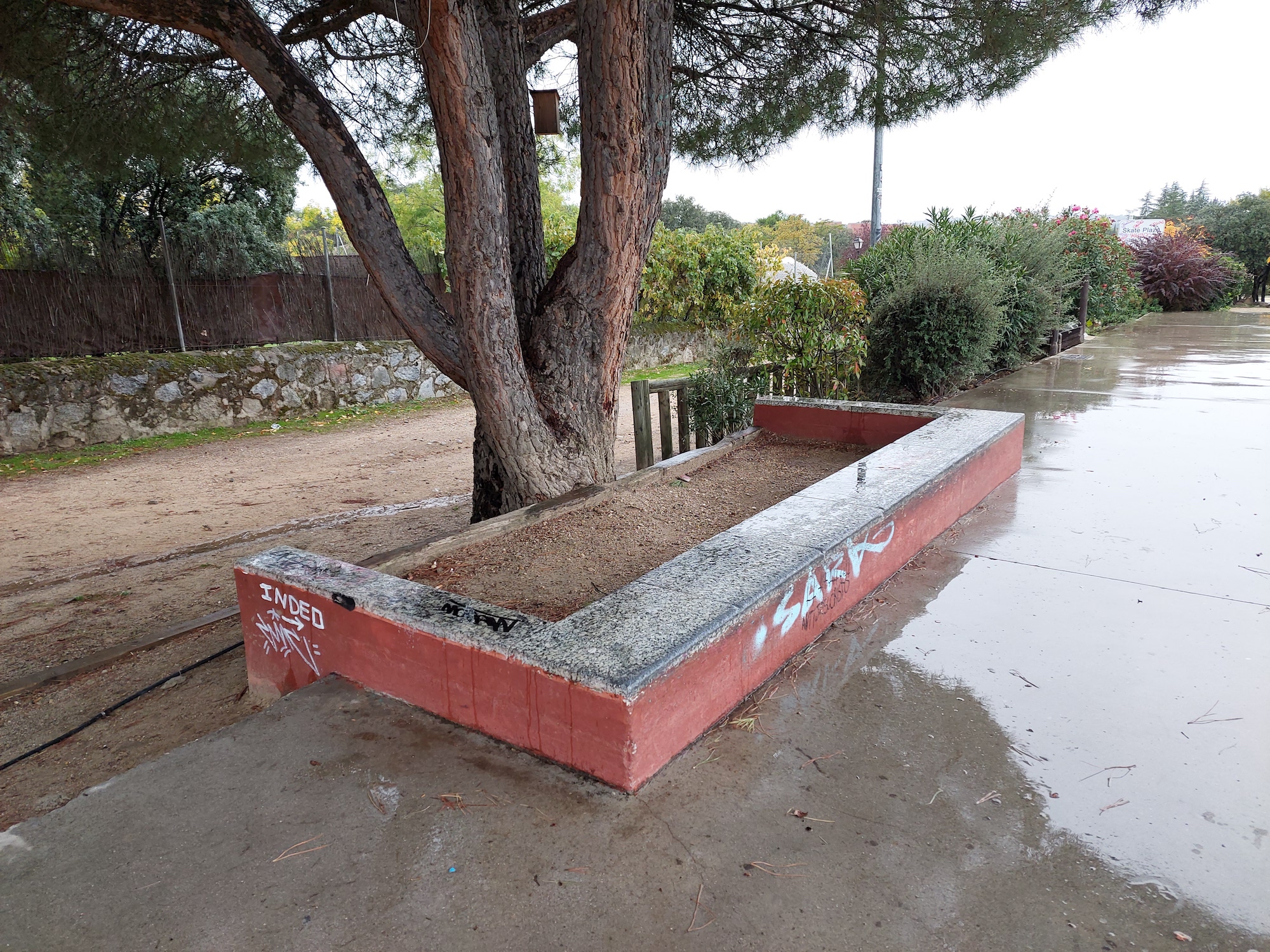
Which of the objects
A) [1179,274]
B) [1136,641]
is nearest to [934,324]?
[1136,641]

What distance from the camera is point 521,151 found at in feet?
15.7

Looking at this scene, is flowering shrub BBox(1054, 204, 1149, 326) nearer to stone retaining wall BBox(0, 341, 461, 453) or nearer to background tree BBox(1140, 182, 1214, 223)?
stone retaining wall BBox(0, 341, 461, 453)

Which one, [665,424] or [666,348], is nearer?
[665,424]

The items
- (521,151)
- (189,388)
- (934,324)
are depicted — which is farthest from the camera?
(189,388)

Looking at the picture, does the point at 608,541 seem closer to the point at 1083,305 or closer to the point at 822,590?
the point at 822,590

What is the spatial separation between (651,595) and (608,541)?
1.43 meters

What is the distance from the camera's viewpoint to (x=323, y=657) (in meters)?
2.87

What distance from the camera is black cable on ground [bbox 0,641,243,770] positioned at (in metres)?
3.04

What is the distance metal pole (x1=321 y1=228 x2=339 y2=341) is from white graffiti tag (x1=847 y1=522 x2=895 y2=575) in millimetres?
10707

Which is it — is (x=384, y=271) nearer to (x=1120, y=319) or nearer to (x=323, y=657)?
(x=323, y=657)

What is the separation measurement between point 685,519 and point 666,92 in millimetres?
2361

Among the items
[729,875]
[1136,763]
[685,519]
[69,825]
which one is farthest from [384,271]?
[1136,763]

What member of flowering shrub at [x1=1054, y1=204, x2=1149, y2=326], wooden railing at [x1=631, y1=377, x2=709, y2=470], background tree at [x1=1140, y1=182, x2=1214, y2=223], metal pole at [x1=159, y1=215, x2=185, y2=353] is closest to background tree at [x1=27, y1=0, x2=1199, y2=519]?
wooden railing at [x1=631, y1=377, x2=709, y2=470]

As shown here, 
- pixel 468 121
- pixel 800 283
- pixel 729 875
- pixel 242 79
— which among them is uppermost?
pixel 242 79
